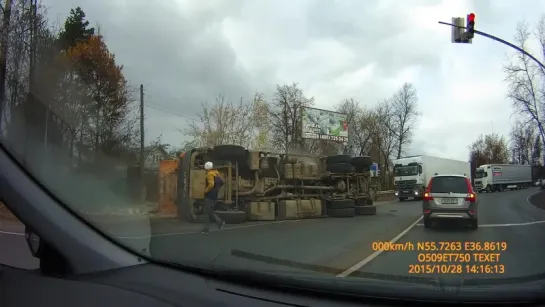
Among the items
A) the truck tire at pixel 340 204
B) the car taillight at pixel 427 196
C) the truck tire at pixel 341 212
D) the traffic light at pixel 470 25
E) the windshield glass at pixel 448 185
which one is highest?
the traffic light at pixel 470 25

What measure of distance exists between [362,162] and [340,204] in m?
1.80

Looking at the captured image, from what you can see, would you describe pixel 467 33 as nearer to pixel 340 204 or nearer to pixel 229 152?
pixel 229 152

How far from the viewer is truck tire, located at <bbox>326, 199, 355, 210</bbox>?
636cm

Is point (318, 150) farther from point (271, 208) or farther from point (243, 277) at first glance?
point (271, 208)

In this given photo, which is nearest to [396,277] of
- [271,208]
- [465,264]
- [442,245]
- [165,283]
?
[465,264]

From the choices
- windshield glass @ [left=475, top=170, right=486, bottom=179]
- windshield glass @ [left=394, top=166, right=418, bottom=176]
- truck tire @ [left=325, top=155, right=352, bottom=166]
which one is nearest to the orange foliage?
truck tire @ [left=325, top=155, right=352, bottom=166]

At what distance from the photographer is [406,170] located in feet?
16.2

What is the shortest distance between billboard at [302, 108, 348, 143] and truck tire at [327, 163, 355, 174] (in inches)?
45.7

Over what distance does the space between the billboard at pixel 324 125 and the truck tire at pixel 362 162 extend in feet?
2.37

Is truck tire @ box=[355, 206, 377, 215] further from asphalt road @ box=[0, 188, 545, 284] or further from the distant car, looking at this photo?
the distant car

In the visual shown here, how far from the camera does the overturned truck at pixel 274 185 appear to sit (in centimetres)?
493

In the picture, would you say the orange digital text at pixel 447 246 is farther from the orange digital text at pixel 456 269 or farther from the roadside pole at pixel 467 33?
the roadside pole at pixel 467 33

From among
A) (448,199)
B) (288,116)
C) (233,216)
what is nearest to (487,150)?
(448,199)

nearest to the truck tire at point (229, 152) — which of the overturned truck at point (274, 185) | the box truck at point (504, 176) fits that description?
the overturned truck at point (274, 185)
